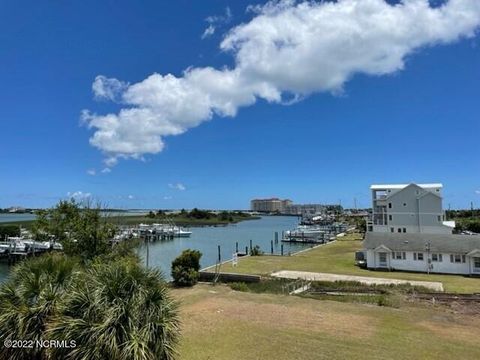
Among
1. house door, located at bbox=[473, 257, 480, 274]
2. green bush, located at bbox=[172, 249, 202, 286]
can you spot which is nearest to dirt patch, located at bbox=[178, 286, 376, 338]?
green bush, located at bbox=[172, 249, 202, 286]

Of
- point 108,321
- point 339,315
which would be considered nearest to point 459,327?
point 339,315

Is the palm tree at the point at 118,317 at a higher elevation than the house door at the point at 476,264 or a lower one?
higher

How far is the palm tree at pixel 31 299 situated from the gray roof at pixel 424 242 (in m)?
33.7

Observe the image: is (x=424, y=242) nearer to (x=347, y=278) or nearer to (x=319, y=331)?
(x=347, y=278)

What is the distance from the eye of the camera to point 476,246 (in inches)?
1394

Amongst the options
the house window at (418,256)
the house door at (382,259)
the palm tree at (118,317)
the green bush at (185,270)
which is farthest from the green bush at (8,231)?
the palm tree at (118,317)

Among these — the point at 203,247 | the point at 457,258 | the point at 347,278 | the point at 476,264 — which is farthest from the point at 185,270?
the point at 203,247

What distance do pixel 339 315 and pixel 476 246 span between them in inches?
876

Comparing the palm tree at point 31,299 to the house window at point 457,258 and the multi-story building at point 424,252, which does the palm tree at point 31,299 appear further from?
the house window at point 457,258

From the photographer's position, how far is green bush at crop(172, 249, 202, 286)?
31.1m

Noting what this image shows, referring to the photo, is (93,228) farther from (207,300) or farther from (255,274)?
(255,274)

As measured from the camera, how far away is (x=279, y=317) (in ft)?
63.8

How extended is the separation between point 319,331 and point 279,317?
9.71 feet

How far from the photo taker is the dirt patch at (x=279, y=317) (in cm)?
1748
